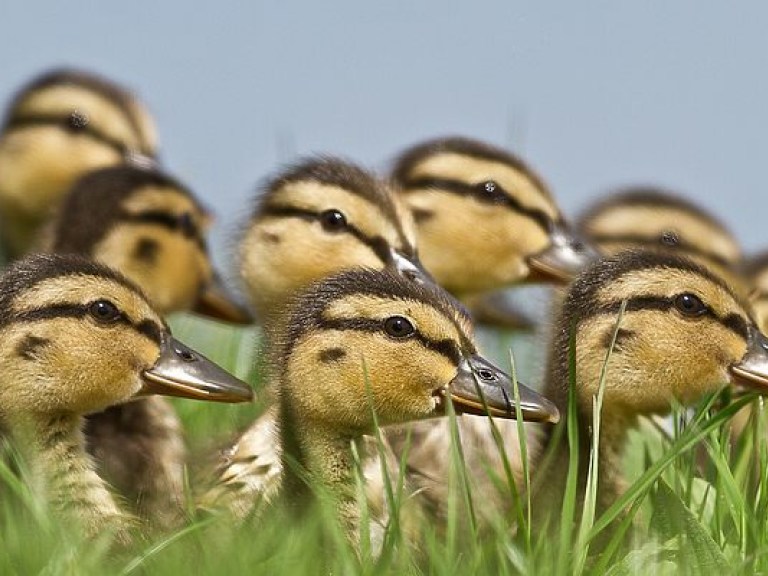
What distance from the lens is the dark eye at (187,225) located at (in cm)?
753

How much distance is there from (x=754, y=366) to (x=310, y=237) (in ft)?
6.52

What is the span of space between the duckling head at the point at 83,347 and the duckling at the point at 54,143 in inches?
154

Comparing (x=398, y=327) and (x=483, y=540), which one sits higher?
(x=398, y=327)

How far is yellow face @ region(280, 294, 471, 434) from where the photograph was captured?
15.9ft

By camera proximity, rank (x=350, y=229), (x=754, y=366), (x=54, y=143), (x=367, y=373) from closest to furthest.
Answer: (x=367, y=373) → (x=754, y=366) → (x=350, y=229) → (x=54, y=143)

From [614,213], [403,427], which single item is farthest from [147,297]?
[614,213]

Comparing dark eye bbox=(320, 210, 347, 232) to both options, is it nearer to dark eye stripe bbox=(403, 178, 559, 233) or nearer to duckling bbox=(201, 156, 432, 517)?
duckling bbox=(201, 156, 432, 517)

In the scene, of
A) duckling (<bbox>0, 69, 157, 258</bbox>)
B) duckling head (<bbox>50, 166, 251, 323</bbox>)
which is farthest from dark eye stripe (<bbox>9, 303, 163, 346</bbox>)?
duckling (<bbox>0, 69, 157, 258</bbox>)

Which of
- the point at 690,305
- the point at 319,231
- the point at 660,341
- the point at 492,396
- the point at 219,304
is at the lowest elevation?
the point at 219,304

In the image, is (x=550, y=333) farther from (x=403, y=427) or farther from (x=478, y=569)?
Answer: (x=478, y=569)

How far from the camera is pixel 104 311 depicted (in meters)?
5.11

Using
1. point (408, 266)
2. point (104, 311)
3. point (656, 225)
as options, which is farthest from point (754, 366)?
point (656, 225)

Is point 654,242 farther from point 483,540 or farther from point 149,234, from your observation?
point 483,540

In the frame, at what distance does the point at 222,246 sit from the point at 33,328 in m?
2.05
